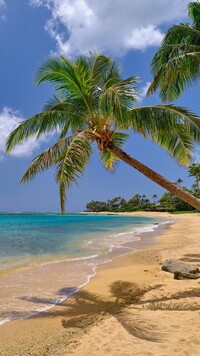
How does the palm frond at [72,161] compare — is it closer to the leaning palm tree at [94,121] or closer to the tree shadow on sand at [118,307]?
the leaning palm tree at [94,121]

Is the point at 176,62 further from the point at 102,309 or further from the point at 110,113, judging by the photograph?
the point at 102,309

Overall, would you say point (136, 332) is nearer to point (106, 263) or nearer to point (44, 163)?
point (44, 163)

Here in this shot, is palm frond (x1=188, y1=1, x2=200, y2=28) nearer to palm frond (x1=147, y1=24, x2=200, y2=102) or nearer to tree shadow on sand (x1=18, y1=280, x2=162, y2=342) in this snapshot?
palm frond (x1=147, y1=24, x2=200, y2=102)

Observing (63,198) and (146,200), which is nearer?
(63,198)

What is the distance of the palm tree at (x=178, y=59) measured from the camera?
8508mm

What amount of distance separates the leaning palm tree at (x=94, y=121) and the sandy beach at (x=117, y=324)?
2069 millimetres

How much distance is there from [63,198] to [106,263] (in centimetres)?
599

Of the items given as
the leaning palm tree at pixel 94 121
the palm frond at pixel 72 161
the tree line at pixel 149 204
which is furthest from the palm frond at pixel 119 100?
the tree line at pixel 149 204

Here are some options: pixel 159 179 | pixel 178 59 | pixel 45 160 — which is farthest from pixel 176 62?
pixel 45 160

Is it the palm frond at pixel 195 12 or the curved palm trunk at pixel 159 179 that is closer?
the curved palm trunk at pixel 159 179

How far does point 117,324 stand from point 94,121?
4.78 m

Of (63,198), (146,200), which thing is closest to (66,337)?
(63,198)

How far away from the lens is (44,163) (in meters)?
7.47

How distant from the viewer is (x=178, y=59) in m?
8.45
